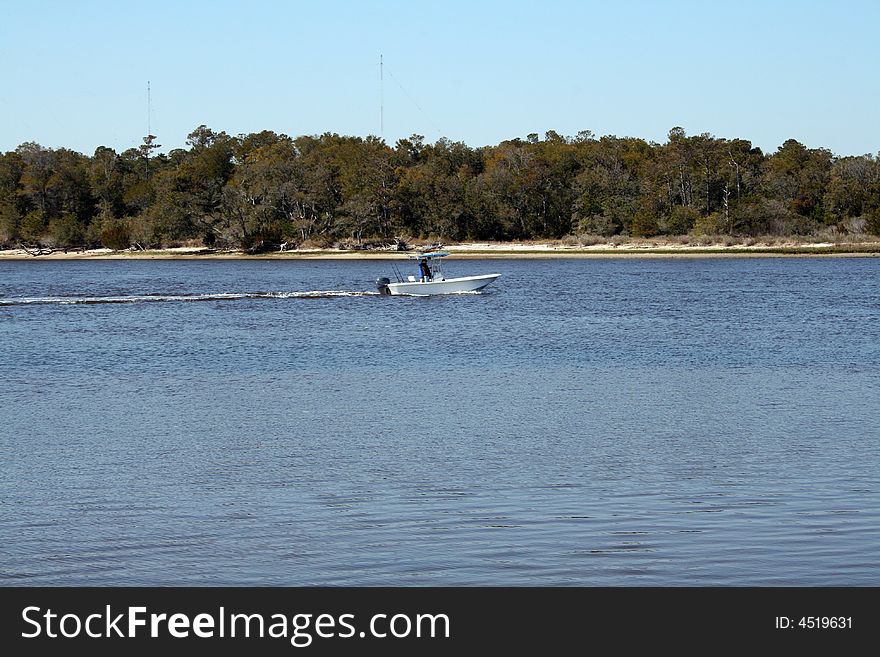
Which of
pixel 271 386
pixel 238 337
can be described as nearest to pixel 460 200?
pixel 238 337

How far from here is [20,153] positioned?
6132 inches

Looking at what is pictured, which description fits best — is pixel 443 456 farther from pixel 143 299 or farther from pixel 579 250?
pixel 579 250

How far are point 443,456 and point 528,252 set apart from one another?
10656cm

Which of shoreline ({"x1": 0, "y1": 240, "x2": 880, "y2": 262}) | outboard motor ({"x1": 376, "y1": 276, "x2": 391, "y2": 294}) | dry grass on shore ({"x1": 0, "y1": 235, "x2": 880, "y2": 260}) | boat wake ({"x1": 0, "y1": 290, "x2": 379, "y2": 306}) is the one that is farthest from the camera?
dry grass on shore ({"x1": 0, "y1": 235, "x2": 880, "y2": 260})

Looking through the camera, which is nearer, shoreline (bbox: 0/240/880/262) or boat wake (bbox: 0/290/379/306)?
boat wake (bbox: 0/290/379/306)

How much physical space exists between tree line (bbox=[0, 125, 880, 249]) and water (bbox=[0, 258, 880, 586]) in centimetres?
7854

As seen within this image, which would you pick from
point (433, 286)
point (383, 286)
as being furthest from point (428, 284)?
point (383, 286)

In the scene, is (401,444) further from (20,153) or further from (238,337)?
(20,153)

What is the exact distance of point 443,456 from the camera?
18.6 meters

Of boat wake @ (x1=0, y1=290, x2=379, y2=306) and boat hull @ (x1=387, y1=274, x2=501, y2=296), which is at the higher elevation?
boat hull @ (x1=387, y1=274, x2=501, y2=296)

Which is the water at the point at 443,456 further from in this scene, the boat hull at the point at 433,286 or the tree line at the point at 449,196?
the tree line at the point at 449,196

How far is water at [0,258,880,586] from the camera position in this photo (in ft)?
41.6

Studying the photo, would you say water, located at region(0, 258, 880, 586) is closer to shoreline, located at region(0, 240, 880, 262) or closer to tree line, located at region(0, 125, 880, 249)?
shoreline, located at region(0, 240, 880, 262)

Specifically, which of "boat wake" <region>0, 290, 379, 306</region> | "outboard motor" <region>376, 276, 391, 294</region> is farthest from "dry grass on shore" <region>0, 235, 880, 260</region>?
"boat wake" <region>0, 290, 379, 306</region>
